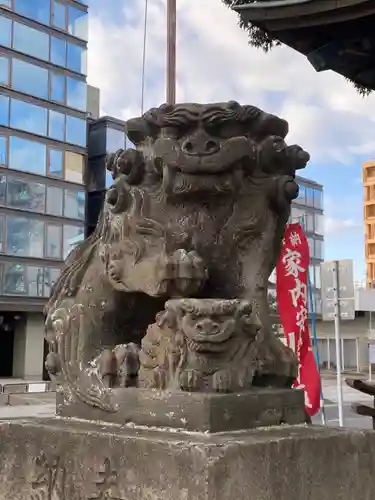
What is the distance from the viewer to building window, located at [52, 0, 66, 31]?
2136 centimetres

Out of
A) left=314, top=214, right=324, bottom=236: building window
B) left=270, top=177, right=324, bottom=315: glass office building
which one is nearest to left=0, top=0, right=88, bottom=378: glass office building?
left=270, top=177, right=324, bottom=315: glass office building

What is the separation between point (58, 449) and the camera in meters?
2.30

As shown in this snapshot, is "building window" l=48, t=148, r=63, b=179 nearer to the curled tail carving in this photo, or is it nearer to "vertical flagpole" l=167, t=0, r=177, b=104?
"vertical flagpole" l=167, t=0, r=177, b=104

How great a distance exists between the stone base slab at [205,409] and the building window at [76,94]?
799 inches

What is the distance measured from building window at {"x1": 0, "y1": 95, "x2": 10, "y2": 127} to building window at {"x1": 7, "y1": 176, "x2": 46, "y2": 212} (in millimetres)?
Answer: 1712

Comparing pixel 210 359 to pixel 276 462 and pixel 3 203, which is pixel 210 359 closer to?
pixel 276 462

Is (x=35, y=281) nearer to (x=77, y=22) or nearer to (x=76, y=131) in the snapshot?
(x=76, y=131)

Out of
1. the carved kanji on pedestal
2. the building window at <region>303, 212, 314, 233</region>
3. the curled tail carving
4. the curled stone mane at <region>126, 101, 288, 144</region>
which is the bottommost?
the carved kanji on pedestal

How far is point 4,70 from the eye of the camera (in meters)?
19.9

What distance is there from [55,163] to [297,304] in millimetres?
16426

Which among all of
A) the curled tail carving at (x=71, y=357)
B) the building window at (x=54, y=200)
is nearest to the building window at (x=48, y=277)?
the building window at (x=54, y=200)

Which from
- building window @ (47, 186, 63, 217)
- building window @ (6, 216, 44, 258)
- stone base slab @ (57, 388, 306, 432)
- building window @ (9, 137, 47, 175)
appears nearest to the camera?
stone base slab @ (57, 388, 306, 432)

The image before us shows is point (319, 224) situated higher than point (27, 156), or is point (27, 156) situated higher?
point (27, 156)

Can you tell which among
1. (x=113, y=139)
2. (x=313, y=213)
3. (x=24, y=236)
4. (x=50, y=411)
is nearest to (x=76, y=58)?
(x=113, y=139)
